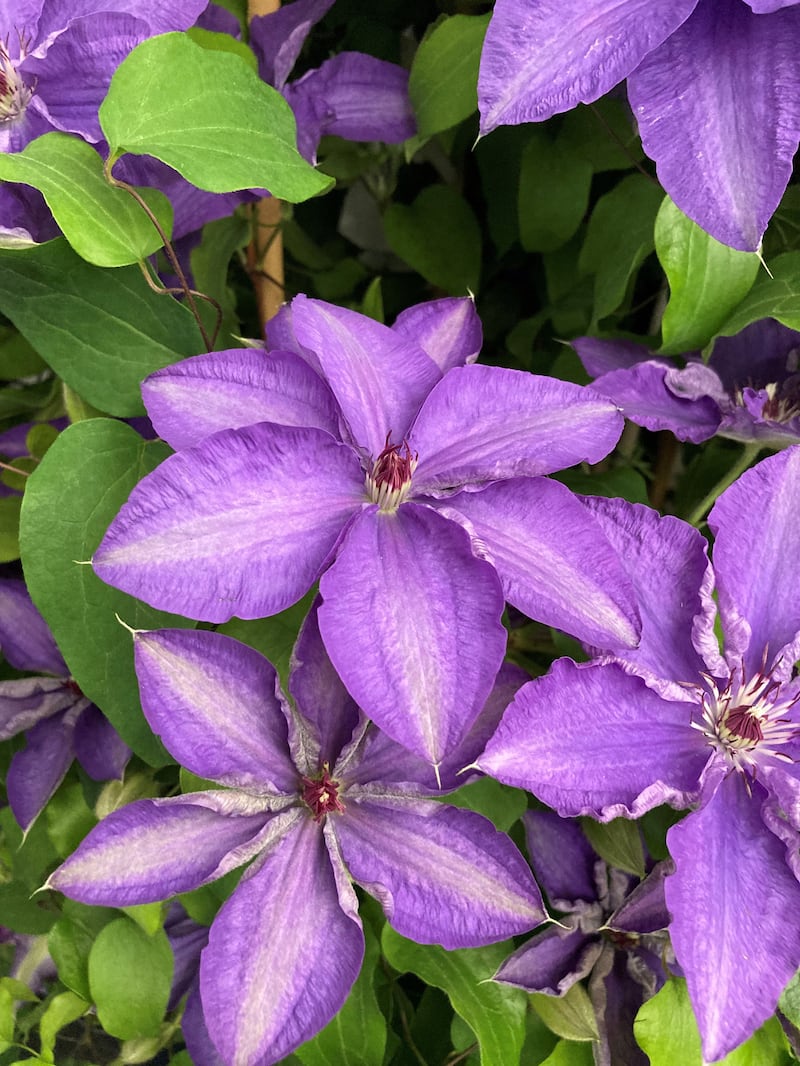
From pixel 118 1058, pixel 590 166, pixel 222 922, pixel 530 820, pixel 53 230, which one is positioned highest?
pixel 53 230

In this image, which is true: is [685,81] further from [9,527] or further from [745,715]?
[9,527]

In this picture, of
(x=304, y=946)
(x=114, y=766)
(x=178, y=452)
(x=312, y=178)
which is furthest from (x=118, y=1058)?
(x=312, y=178)

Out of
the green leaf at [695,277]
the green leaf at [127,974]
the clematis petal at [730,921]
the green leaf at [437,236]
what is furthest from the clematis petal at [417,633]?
the green leaf at [437,236]

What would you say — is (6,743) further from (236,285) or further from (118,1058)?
(236,285)

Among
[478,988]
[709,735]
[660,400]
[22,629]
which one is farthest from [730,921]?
[22,629]

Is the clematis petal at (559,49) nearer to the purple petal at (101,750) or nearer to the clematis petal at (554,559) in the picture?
the clematis petal at (554,559)
